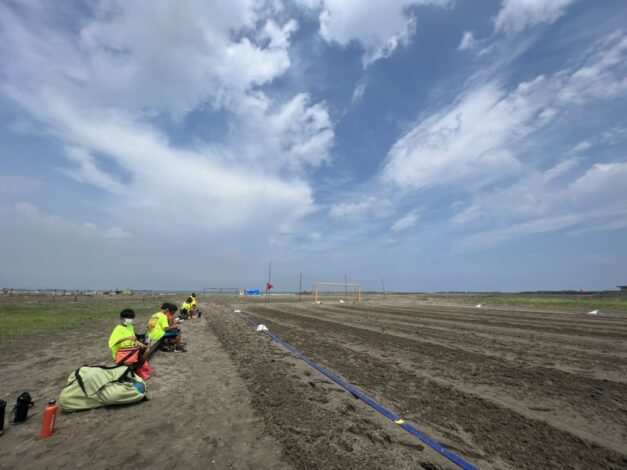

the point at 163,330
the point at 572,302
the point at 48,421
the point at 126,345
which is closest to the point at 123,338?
Result: the point at 126,345

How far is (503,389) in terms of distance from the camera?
7055mm

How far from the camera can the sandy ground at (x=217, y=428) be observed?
407 cm

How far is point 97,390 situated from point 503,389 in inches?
346

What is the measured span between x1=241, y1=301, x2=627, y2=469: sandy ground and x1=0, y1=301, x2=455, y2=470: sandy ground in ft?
3.29

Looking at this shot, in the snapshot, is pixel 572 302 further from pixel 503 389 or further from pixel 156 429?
pixel 156 429

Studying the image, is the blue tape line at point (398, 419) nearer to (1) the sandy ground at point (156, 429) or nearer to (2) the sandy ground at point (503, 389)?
(2) the sandy ground at point (503, 389)

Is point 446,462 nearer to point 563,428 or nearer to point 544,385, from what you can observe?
point 563,428

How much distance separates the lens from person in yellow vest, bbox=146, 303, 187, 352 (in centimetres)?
945

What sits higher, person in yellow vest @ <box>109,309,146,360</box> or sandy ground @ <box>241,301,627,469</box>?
person in yellow vest @ <box>109,309,146,360</box>

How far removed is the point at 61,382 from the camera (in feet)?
23.6

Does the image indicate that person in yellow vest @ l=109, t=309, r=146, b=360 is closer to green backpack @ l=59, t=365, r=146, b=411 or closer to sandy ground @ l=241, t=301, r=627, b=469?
green backpack @ l=59, t=365, r=146, b=411

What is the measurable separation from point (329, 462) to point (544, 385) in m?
6.48

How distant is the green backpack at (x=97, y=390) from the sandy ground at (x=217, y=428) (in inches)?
6.7

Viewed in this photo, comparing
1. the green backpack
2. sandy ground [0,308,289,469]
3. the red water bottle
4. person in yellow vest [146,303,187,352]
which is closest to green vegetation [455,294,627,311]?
person in yellow vest [146,303,187,352]
